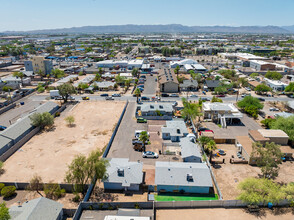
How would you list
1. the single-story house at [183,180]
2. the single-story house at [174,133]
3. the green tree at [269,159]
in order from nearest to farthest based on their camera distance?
1. the single-story house at [183,180]
2. the green tree at [269,159]
3. the single-story house at [174,133]

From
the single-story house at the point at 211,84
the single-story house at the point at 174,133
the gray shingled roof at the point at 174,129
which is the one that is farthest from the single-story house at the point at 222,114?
the single-story house at the point at 211,84

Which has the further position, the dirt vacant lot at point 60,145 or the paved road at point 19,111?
the paved road at point 19,111

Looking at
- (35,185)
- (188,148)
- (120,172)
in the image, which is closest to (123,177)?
(120,172)

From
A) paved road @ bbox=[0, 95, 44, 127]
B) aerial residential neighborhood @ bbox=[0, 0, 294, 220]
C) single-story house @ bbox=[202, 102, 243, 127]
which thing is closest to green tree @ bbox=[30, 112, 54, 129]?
aerial residential neighborhood @ bbox=[0, 0, 294, 220]

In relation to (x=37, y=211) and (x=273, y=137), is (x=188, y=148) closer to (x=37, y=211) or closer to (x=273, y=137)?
(x=273, y=137)

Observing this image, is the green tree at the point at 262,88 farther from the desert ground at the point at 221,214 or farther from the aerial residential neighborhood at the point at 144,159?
the desert ground at the point at 221,214

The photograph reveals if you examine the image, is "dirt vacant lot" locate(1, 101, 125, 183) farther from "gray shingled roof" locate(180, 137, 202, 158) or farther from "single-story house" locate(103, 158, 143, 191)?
"gray shingled roof" locate(180, 137, 202, 158)

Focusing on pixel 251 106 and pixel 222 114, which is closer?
pixel 222 114

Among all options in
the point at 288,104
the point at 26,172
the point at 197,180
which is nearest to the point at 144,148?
the point at 197,180
